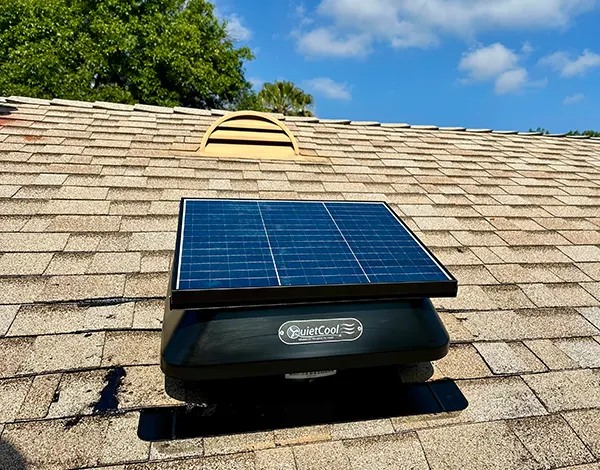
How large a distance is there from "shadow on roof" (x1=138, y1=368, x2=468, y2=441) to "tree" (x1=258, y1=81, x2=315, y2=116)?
95.9 feet

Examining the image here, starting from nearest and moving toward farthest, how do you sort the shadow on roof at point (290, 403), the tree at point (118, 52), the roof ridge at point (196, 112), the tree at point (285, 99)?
the shadow on roof at point (290, 403) < the roof ridge at point (196, 112) < the tree at point (118, 52) < the tree at point (285, 99)

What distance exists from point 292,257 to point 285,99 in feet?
97.5

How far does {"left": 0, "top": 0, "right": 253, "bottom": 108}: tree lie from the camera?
821 inches

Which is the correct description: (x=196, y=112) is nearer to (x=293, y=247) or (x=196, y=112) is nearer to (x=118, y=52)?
(x=293, y=247)

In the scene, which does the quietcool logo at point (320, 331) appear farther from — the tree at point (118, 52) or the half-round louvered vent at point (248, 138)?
the tree at point (118, 52)

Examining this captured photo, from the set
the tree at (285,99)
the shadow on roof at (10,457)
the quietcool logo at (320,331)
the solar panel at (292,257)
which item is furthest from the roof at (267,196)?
the tree at (285,99)

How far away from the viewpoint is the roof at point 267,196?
200 cm

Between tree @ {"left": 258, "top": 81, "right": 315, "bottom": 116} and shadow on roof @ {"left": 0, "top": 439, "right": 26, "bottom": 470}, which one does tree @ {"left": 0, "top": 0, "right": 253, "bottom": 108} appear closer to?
tree @ {"left": 258, "top": 81, "right": 315, "bottom": 116}

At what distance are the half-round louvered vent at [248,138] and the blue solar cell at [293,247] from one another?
321 cm

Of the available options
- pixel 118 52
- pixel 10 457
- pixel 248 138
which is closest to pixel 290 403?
pixel 10 457

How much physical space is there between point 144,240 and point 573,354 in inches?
135

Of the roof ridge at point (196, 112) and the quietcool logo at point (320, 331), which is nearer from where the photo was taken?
the quietcool logo at point (320, 331)

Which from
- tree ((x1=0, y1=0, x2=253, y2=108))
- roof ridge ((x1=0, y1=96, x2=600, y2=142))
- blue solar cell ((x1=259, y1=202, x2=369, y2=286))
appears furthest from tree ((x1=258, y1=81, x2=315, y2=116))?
blue solar cell ((x1=259, y1=202, x2=369, y2=286))

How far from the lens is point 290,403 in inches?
88.4
